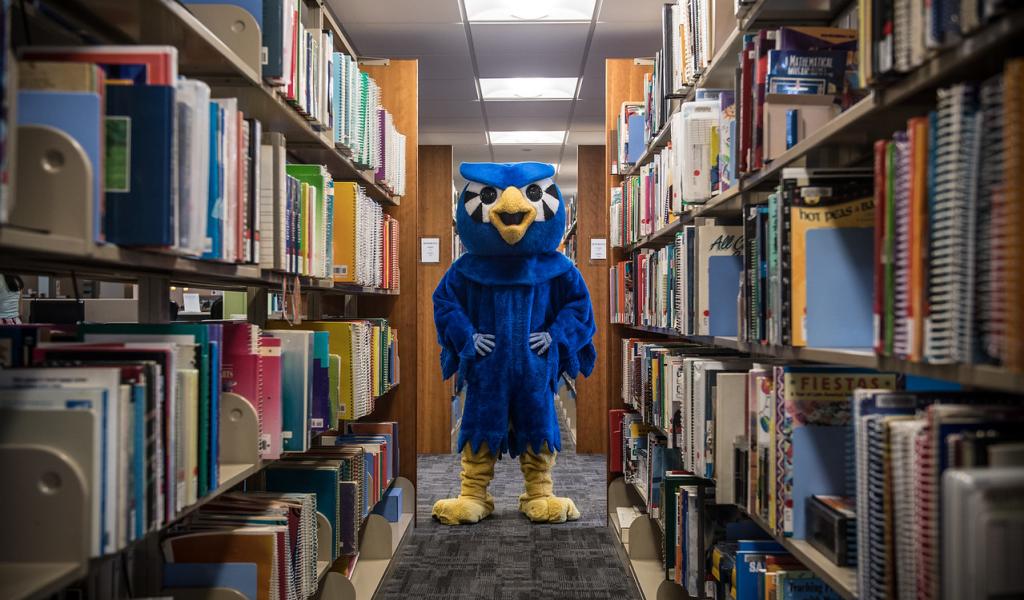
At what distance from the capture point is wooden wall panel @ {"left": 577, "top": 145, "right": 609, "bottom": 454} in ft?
18.2

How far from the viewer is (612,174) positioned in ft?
12.6

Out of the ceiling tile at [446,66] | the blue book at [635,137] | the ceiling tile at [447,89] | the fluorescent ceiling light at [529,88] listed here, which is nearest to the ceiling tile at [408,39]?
the ceiling tile at [446,66]

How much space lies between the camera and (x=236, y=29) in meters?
1.65

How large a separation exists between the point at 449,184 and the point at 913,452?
200 inches

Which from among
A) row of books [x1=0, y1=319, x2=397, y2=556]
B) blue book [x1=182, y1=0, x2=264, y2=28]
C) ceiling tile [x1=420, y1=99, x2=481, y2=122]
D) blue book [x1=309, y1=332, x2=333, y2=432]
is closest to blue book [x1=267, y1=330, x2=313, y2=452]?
row of books [x1=0, y1=319, x2=397, y2=556]

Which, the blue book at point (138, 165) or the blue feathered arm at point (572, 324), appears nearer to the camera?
the blue book at point (138, 165)

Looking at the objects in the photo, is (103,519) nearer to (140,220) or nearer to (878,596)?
(140,220)

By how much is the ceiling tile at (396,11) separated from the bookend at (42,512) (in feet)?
10.3

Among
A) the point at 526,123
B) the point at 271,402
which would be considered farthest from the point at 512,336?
the point at 526,123

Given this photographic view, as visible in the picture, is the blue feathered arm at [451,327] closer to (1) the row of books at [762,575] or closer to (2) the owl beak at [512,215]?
(2) the owl beak at [512,215]

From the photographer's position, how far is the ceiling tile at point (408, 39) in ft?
13.1

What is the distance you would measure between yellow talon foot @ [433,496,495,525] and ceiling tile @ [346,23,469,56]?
235 centimetres

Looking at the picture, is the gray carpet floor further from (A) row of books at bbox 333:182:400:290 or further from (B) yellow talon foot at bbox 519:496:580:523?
(A) row of books at bbox 333:182:400:290

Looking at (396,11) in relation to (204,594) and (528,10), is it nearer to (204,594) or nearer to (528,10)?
(528,10)
